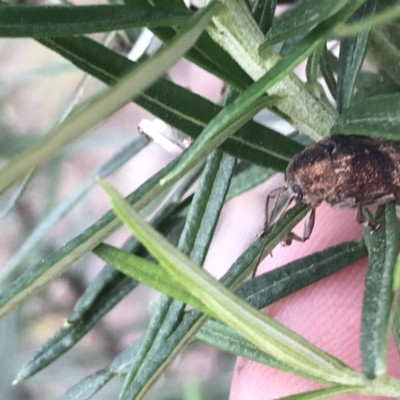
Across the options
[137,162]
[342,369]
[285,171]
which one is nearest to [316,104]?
[285,171]

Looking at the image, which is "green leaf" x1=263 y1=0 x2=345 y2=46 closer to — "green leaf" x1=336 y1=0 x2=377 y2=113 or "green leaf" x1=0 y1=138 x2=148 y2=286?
"green leaf" x1=336 y1=0 x2=377 y2=113

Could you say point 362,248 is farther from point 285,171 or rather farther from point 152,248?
point 152,248

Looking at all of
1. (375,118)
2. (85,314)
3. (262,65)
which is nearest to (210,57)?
(262,65)

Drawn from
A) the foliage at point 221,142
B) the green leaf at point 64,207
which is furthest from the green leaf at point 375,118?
the green leaf at point 64,207

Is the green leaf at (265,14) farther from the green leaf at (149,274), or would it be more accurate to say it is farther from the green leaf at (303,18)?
the green leaf at (149,274)

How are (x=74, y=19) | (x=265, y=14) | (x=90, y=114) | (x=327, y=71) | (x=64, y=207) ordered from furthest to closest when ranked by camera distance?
(x=64, y=207), (x=327, y=71), (x=265, y=14), (x=74, y=19), (x=90, y=114)

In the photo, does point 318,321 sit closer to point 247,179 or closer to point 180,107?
point 247,179
